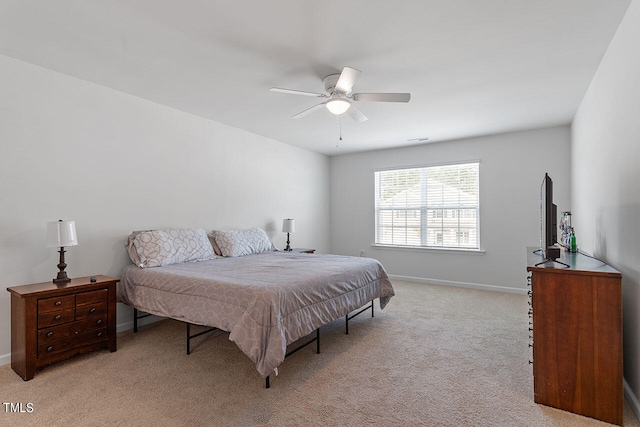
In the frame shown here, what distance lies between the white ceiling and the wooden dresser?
170cm

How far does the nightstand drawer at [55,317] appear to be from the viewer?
250 cm

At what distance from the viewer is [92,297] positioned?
2795 mm

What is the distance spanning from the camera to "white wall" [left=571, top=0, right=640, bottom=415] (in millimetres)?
2000

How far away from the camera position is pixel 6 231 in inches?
107

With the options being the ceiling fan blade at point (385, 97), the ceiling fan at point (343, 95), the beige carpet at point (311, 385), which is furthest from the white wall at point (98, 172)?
the ceiling fan blade at point (385, 97)

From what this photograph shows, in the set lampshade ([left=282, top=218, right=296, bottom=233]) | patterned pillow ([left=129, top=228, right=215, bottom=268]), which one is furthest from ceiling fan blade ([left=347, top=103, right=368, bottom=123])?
lampshade ([left=282, top=218, right=296, bottom=233])

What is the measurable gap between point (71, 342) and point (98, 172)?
5.39 feet

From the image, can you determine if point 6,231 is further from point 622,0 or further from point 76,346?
point 622,0

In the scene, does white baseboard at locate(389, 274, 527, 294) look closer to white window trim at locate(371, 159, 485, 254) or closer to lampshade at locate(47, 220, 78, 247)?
white window trim at locate(371, 159, 485, 254)

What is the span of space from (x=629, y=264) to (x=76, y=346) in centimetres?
418

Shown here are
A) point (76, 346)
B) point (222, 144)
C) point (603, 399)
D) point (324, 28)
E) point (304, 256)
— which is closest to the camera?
point (603, 399)

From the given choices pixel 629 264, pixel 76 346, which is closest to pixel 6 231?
pixel 76 346

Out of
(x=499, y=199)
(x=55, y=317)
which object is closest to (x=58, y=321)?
(x=55, y=317)

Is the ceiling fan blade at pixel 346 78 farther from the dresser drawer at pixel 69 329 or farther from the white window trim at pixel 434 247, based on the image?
the white window trim at pixel 434 247
